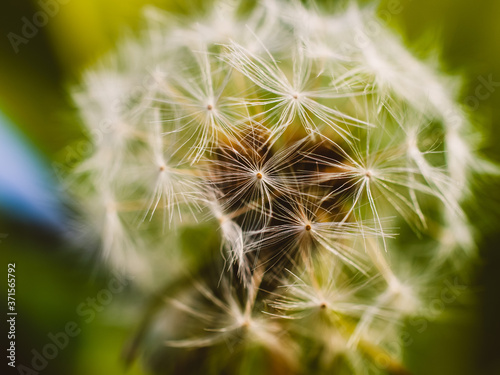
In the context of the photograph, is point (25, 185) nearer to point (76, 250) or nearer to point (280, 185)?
point (76, 250)

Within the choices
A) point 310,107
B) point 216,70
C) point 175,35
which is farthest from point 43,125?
point 310,107

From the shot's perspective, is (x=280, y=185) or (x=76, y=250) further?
(x=76, y=250)

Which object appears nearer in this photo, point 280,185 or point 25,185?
point 280,185

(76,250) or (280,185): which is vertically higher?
(280,185)

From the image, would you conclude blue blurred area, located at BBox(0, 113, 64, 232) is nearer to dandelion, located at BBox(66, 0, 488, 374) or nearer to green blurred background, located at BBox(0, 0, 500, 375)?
green blurred background, located at BBox(0, 0, 500, 375)

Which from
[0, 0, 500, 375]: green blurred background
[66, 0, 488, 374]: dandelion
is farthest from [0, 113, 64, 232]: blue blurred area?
[66, 0, 488, 374]: dandelion

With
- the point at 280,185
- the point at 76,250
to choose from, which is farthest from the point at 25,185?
the point at 280,185

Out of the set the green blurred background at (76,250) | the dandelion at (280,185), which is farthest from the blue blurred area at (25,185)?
the dandelion at (280,185)
